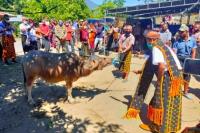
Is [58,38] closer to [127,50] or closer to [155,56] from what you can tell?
[127,50]

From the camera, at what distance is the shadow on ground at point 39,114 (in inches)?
304

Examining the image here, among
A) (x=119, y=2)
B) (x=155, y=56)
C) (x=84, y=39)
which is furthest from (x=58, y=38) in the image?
(x=119, y=2)

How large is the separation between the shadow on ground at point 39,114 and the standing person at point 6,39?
11.8 feet

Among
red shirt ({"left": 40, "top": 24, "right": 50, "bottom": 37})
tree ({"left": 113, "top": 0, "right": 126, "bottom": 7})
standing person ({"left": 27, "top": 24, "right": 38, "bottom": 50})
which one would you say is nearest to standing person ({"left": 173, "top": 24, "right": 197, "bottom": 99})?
standing person ({"left": 27, "top": 24, "right": 38, "bottom": 50})

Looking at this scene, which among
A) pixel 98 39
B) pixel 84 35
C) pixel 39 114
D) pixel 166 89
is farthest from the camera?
pixel 98 39

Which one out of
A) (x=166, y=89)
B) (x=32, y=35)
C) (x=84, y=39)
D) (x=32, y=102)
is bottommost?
(x=32, y=102)

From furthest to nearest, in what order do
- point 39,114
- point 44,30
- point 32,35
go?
point 44,30 → point 32,35 → point 39,114

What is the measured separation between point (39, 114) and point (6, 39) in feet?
24.1

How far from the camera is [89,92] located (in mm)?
10547

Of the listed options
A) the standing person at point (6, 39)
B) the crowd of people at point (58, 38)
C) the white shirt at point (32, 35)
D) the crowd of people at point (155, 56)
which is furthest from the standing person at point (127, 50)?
the white shirt at point (32, 35)

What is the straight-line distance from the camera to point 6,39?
15.0 metres

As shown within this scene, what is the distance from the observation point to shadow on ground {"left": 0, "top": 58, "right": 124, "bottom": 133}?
7.72 meters

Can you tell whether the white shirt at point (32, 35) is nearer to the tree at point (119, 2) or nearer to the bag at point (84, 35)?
the bag at point (84, 35)

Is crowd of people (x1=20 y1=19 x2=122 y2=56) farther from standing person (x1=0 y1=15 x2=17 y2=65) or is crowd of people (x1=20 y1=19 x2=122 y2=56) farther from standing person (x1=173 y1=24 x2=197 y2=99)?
standing person (x1=173 y1=24 x2=197 y2=99)
